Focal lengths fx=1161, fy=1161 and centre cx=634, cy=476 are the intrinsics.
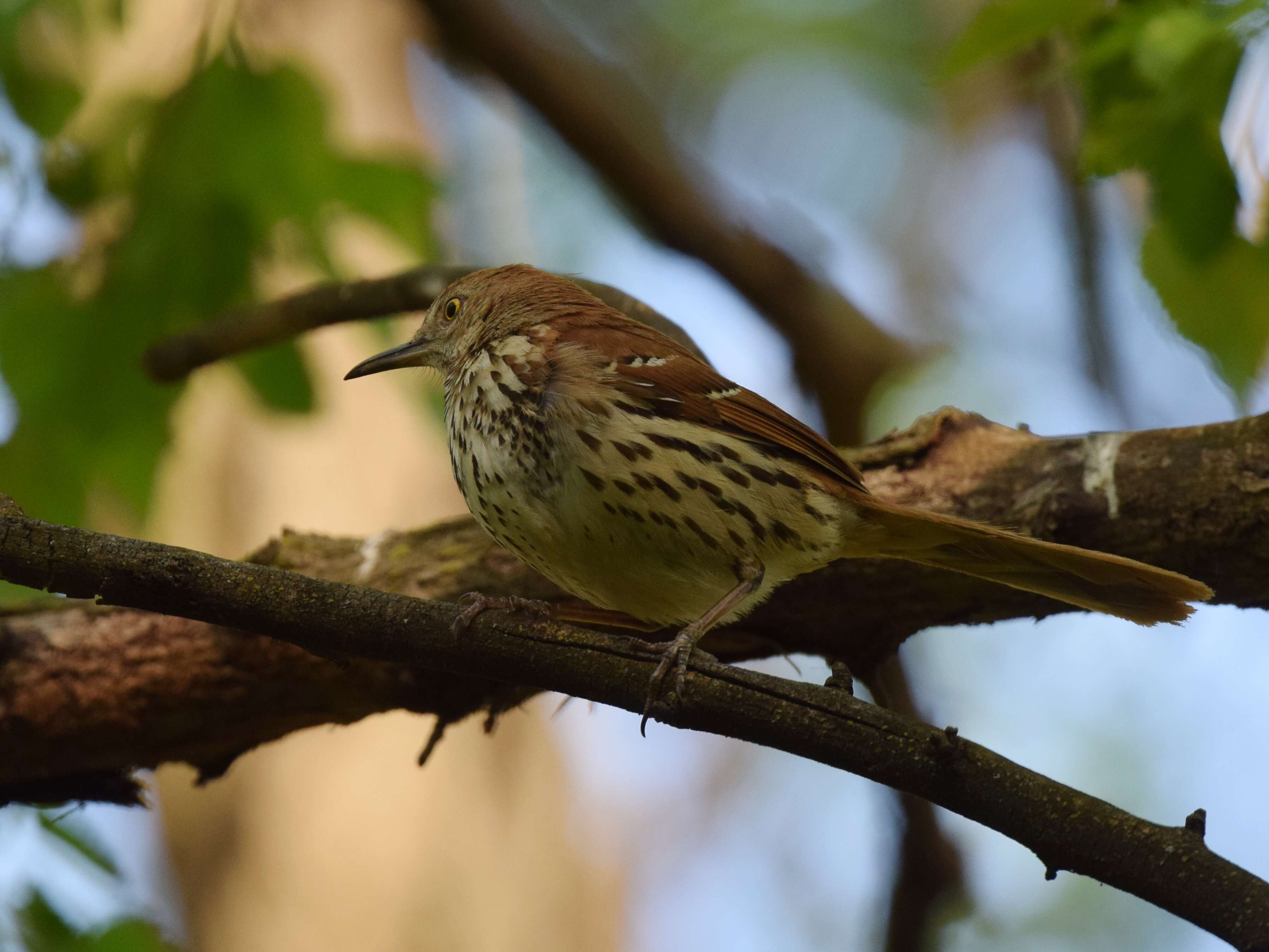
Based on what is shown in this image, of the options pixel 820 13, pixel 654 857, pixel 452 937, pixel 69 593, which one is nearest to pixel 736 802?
pixel 654 857

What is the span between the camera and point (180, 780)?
23.1 feet

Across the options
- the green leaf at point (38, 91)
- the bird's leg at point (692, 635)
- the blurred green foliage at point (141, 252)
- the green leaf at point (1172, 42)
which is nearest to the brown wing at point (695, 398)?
the bird's leg at point (692, 635)

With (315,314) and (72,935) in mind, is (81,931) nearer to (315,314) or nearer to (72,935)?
(72,935)

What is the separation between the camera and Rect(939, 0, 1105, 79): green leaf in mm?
3309

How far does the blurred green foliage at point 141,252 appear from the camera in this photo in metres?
4.16

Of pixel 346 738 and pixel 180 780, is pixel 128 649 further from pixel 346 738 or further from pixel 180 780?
pixel 180 780

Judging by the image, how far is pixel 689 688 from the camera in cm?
246

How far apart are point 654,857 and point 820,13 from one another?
926 centimetres

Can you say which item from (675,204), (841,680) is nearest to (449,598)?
(841,680)

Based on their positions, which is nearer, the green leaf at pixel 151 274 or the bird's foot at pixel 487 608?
the bird's foot at pixel 487 608

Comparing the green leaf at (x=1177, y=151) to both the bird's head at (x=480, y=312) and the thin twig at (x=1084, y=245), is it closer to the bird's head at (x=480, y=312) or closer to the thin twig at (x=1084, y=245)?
the bird's head at (x=480, y=312)

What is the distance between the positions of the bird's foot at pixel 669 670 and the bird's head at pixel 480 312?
1.47m

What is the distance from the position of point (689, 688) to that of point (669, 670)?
6cm

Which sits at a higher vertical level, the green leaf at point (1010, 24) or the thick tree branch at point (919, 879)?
the green leaf at point (1010, 24)
